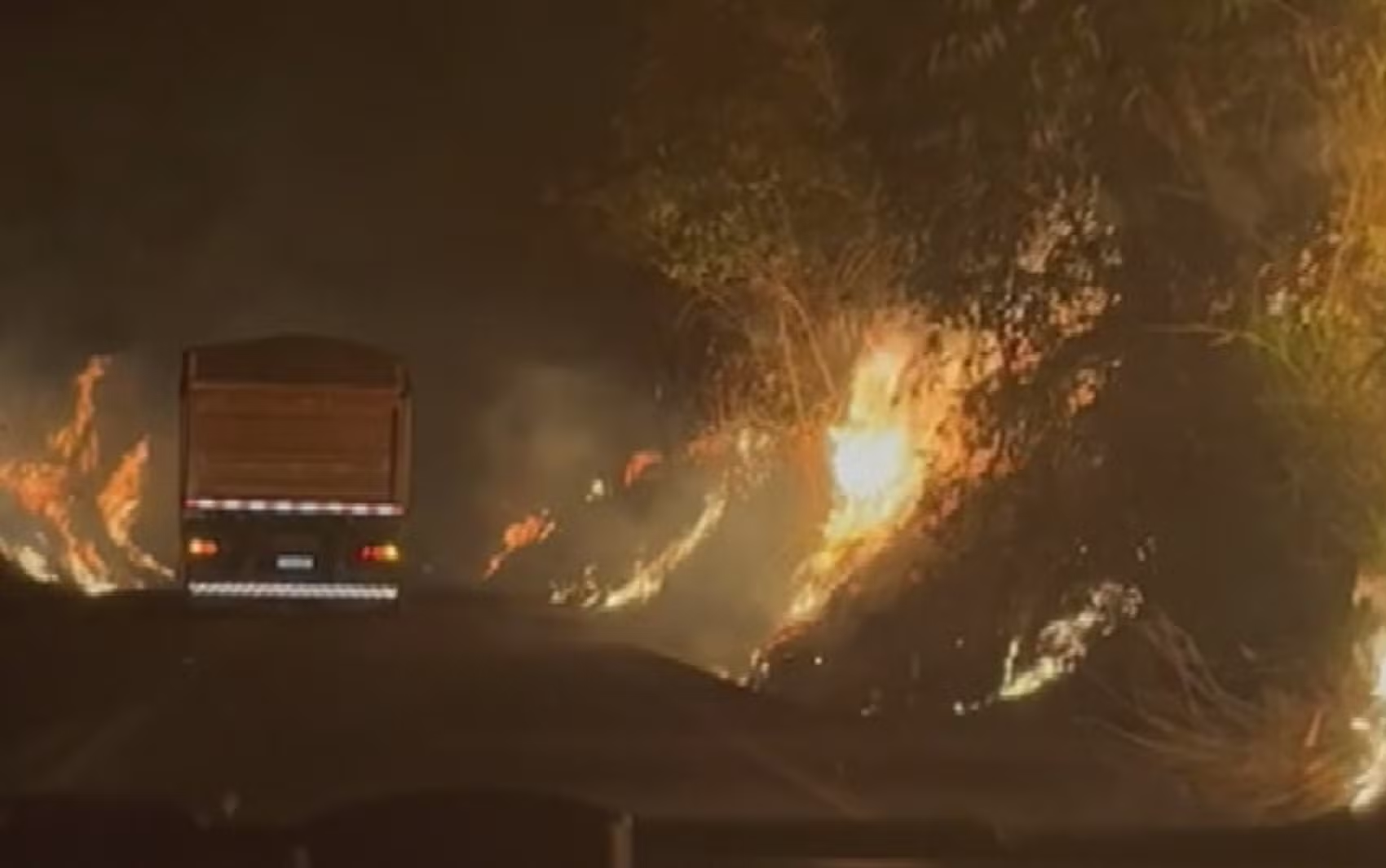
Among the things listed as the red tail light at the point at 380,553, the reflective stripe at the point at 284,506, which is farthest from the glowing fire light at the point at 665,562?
the reflective stripe at the point at 284,506

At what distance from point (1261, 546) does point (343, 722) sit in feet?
24.4

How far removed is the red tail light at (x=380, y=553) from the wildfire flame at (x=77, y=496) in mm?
30127

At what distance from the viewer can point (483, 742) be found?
2239cm

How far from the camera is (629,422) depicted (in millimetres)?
→ 81125

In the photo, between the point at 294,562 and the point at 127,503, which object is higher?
the point at 127,503

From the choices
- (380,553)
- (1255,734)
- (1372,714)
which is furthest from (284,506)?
(1372,714)

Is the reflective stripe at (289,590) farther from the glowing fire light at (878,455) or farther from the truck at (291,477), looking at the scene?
the glowing fire light at (878,455)

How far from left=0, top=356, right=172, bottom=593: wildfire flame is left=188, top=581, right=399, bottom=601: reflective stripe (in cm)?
2983

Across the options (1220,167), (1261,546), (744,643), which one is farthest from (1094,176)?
(744,643)

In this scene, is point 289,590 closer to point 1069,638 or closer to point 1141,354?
point 1069,638

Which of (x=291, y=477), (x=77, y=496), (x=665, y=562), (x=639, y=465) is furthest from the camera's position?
(x=77, y=496)

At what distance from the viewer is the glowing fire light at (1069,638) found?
84.2 ft

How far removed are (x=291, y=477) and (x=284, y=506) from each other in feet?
1.58

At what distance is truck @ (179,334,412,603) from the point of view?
150 feet
